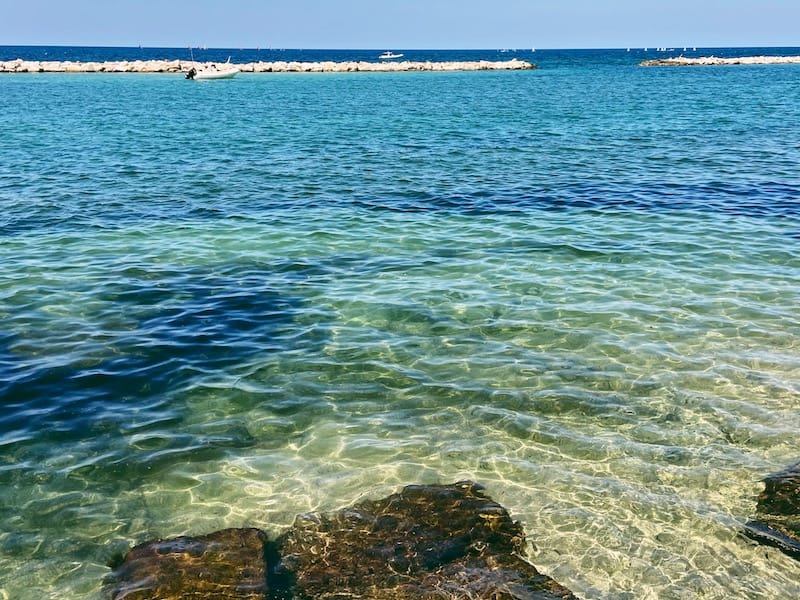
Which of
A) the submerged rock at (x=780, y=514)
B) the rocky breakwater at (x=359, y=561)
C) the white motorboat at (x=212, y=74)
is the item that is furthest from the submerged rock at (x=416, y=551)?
the white motorboat at (x=212, y=74)

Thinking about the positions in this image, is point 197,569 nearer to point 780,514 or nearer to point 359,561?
point 359,561

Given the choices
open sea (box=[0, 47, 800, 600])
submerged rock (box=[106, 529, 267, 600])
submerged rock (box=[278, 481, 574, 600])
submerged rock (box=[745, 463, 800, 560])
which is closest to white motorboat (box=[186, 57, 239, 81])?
open sea (box=[0, 47, 800, 600])

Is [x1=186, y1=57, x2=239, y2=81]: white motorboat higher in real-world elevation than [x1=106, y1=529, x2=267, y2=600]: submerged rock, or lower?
higher

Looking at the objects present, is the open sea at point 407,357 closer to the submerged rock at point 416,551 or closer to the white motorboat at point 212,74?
the submerged rock at point 416,551

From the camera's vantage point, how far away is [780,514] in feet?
25.2

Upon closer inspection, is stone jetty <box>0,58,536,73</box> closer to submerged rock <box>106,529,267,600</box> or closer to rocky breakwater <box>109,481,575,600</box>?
submerged rock <box>106,529,267,600</box>

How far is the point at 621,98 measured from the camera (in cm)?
6488

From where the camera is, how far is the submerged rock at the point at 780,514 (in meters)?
7.29

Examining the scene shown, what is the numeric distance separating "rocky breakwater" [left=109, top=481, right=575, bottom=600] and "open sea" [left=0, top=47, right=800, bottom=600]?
0.36 meters

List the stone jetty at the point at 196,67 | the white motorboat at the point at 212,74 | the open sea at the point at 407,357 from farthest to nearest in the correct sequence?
1. the stone jetty at the point at 196,67
2. the white motorboat at the point at 212,74
3. the open sea at the point at 407,357

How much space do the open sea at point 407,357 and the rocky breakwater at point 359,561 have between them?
1.17 feet

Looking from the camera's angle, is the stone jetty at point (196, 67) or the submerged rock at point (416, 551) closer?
the submerged rock at point (416, 551)

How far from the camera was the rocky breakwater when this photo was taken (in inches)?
260

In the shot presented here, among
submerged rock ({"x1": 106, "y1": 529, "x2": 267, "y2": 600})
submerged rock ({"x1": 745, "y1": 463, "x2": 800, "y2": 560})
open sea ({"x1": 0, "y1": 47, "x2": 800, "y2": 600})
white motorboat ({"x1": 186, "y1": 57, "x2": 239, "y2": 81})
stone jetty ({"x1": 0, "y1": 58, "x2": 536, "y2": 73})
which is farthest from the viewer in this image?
stone jetty ({"x1": 0, "y1": 58, "x2": 536, "y2": 73})
